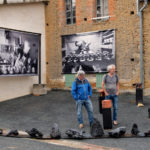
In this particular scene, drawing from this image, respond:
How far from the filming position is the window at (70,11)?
52.5ft

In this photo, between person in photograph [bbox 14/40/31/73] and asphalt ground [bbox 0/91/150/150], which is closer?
asphalt ground [bbox 0/91/150/150]

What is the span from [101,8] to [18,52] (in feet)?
18.5

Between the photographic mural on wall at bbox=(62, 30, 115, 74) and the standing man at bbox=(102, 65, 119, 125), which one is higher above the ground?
the photographic mural on wall at bbox=(62, 30, 115, 74)

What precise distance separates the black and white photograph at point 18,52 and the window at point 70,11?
2.55 meters

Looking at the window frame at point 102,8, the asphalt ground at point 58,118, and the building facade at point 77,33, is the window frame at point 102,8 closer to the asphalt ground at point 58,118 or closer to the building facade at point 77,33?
the building facade at point 77,33

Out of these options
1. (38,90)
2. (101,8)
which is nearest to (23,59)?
(38,90)

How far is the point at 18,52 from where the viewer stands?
13.8 meters

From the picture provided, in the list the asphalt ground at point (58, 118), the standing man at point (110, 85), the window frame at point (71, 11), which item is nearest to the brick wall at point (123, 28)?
the window frame at point (71, 11)

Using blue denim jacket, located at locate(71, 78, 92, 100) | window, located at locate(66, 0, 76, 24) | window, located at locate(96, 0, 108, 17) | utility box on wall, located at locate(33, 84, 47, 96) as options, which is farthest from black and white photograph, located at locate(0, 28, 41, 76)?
blue denim jacket, located at locate(71, 78, 92, 100)

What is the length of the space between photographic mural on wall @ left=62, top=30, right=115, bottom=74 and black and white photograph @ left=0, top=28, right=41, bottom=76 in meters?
1.99

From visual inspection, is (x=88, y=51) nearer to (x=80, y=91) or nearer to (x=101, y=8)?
(x=101, y=8)

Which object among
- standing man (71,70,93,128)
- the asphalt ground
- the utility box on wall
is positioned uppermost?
standing man (71,70,93,128)

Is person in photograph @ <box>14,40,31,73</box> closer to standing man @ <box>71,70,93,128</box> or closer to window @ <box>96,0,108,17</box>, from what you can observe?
window @ <box>96,0,108,17</box>

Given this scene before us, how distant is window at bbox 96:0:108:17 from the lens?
14938 millimetres
